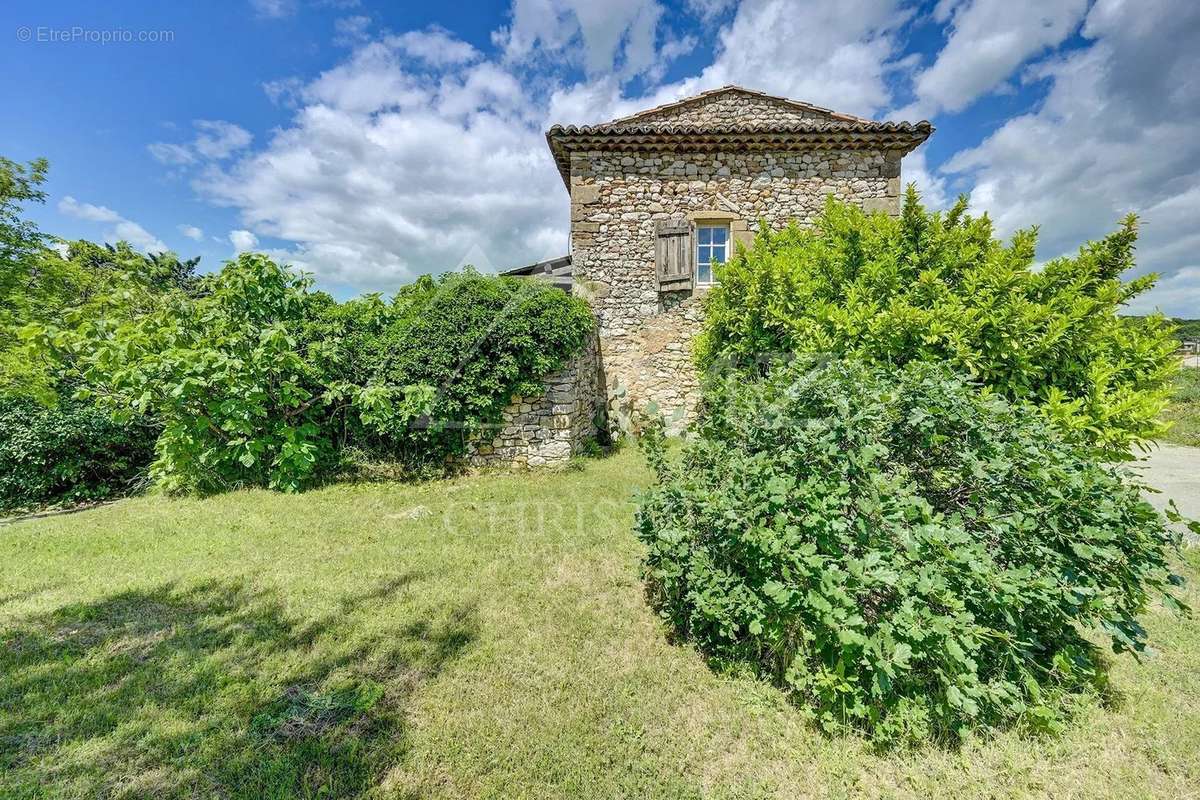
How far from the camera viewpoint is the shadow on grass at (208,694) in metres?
2.20

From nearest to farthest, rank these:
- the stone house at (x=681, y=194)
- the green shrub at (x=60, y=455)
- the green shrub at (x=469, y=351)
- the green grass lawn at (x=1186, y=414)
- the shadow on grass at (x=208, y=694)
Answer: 1. the shadow on grass at (x=208, y=694)
2. the green shrub at (x=60, y=455)
3. the green shrub at (x=469, y=351)
4. the stone house at (x=681, y=194)
5. the green grass lawn at (x=1186, y=414)

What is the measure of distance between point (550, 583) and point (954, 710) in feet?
9.52

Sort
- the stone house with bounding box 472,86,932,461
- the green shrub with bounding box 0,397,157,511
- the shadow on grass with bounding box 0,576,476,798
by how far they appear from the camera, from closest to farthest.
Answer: the shadow on grass with bounding box 0,576,476,798
the green shrub with bounding box 0,397,157,511
the stone house with bounding box 472,86,932,461

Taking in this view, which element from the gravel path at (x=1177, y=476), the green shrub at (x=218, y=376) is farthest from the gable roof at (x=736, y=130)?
the gravel path at (x=1177, y=476)

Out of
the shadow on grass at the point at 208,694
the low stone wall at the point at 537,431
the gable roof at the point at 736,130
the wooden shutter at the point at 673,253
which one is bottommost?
the shadow on grass at the point at 208,694

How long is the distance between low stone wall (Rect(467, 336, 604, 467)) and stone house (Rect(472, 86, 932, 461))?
1987 mm

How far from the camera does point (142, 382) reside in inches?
244

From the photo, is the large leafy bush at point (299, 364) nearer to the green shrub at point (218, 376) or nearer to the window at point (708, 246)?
the green shrub at point (218, 376)

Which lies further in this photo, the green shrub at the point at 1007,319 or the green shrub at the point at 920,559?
the green shrub at the point at 1007,319

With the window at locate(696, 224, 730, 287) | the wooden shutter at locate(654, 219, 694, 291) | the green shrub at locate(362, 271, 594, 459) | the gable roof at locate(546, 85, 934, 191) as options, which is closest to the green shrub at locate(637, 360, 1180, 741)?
the green shrub at locate(362, 271, 594, 459)

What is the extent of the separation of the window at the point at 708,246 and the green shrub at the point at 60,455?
36.0ft

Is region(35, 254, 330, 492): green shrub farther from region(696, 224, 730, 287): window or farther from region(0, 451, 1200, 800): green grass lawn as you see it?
region(696, 224, 730, 287): window

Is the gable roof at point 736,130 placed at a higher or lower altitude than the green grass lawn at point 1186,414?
higher

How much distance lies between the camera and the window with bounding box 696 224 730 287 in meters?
10.1
